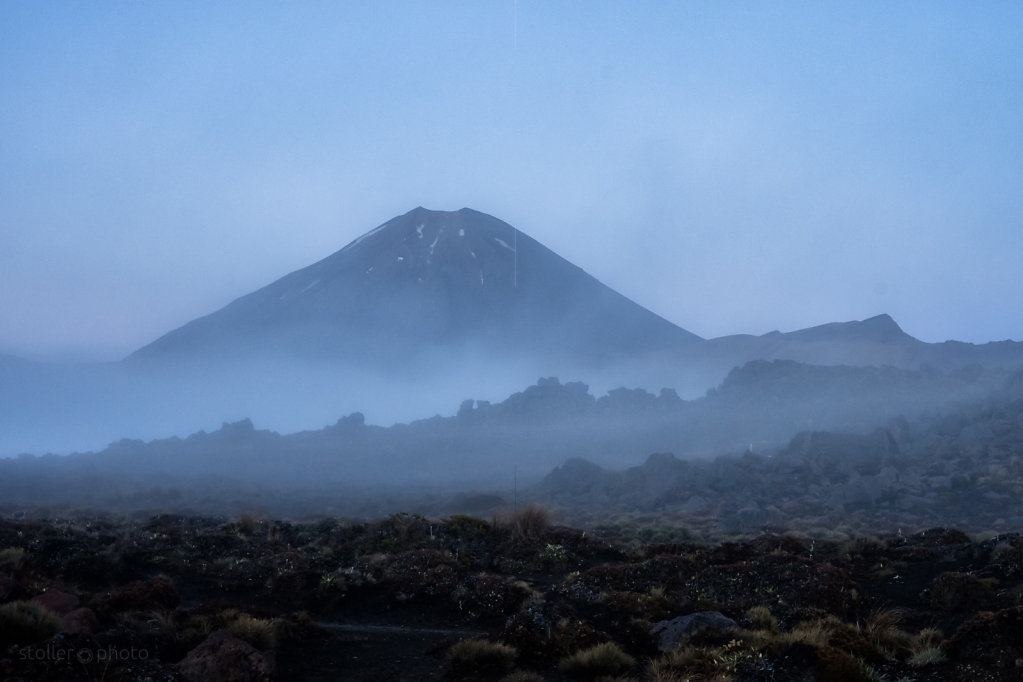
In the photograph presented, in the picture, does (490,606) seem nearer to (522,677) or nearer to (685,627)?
(685,627)

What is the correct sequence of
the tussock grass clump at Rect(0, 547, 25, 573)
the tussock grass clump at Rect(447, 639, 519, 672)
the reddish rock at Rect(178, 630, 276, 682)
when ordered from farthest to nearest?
the tussock grass clump at Rect(0, 547, 25, 573), the tussock grass clump at Rect(447, 639, 519, 672), the reddish rock at Rect(178, 630, 276, 682)

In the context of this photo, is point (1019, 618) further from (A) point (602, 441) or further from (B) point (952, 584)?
(A) point (602, 441)

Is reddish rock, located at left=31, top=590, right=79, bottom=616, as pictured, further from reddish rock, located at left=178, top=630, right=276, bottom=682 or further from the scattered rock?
the scattered rock

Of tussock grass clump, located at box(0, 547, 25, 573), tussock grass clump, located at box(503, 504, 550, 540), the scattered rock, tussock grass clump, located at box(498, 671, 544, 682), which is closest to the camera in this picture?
tussock grass clump, located at box(498, 671, 544, 682)

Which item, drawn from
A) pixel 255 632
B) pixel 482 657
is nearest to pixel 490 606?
pixel 482 657

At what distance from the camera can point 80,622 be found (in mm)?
8734

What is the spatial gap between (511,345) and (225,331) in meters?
64.8

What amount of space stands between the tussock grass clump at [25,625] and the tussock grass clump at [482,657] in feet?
15.7

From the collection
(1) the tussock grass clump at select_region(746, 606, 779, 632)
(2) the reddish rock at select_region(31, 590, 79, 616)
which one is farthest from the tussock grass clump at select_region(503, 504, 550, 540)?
(2) the reddish rock at select_region(31, 590, 79, 616)

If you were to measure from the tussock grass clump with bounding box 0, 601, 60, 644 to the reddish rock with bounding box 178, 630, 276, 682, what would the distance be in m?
1.94

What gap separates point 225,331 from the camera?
15200 centimetres

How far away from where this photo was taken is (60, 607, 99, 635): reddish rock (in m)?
8.36

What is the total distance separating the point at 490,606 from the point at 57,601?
6.60m

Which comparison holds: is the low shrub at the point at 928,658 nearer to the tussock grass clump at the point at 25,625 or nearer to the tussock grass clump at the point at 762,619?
the tussock grass clump at the point at 762,619
